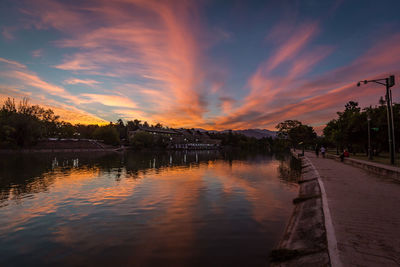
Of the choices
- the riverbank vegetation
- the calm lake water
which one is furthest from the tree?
the calm lake water

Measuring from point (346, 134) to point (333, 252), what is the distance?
132ft

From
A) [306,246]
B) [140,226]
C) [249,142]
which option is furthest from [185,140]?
[306,246]

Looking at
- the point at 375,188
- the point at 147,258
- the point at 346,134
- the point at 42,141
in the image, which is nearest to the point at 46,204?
the point at 147,258

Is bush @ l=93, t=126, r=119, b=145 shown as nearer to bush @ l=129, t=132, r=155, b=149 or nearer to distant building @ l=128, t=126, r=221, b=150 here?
bush @ l=129, t=132, r=155, b=149

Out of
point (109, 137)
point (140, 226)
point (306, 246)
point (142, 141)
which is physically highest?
point (109, 137)

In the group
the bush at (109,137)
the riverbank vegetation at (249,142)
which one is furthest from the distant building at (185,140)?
the bush at (109,137)

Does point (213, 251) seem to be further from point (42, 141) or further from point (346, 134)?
point (42, 141)

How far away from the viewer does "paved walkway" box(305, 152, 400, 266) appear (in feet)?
15.1

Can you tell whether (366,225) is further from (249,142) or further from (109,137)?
(249,142)

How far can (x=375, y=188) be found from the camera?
1173cm

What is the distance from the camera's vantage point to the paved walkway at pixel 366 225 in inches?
181

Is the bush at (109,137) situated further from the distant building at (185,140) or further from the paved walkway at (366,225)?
the paved walkway at (366,225)

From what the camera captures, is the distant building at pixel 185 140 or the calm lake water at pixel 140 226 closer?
the calm lake water at pixel 140 226

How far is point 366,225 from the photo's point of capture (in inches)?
252
